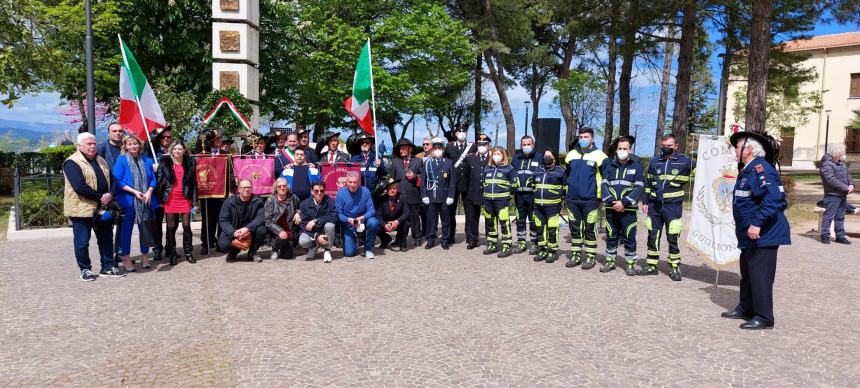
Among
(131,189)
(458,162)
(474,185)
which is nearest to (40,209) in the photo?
(131,189)

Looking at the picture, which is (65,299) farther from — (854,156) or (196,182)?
(854,156)

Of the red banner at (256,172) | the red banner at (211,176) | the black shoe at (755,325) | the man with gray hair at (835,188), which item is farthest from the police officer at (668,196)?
the red banner at (211,176)

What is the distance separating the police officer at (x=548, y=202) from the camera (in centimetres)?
869

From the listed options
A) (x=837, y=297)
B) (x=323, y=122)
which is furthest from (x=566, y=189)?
(x=323, y=122)

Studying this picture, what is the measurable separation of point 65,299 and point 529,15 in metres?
26.7

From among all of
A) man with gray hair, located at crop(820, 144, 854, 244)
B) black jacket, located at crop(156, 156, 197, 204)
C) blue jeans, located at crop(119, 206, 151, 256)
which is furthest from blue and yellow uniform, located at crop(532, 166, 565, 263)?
man with gray hair, located at crop(820, 144, 854, 244)

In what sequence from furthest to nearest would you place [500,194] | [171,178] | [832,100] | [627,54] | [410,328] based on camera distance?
[832,100]
[627,54]
[500,194]
[171,178]
[410,328]

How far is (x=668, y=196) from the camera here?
301 inches

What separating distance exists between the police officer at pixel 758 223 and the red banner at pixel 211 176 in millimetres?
7098

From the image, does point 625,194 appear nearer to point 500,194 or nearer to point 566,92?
point 500,194

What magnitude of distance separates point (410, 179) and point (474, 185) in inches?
43.6

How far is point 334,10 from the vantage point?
31.6 metres

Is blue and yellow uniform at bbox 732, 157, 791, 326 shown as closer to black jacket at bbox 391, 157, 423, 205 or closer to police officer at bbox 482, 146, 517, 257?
police officer at bbox 482, 146, 517, 257

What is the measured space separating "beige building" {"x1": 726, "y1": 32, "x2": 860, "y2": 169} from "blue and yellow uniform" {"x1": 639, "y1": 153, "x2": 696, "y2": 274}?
46.1 meters
